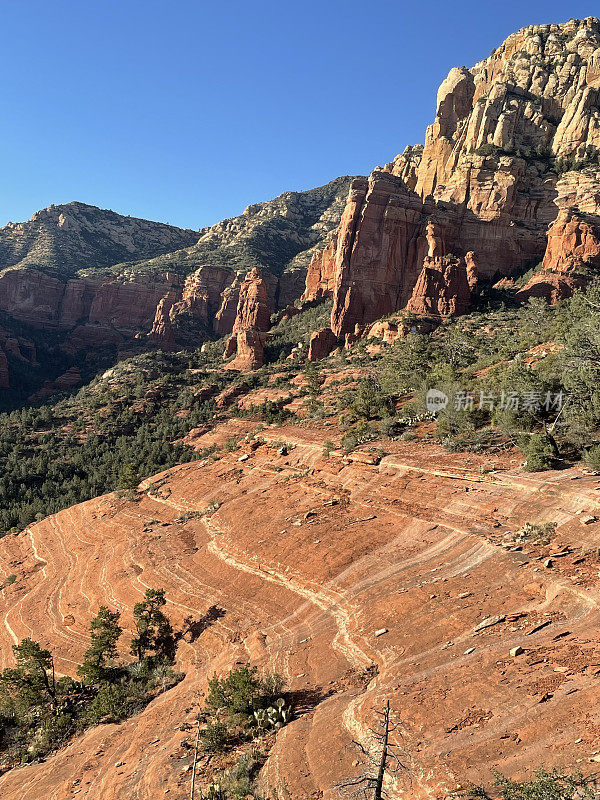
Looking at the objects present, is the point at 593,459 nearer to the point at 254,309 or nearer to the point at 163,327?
the point at 254,309

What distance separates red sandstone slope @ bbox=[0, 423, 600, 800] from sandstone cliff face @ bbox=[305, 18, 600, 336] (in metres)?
40.6

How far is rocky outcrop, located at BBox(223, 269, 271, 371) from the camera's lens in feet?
222

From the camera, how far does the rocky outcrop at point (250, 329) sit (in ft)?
222

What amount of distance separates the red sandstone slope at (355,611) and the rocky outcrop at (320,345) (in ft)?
107

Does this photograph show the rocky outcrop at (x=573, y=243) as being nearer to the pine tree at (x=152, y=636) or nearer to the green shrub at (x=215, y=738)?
the pine tree at (x=152, y=636)

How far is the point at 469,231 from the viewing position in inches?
2613

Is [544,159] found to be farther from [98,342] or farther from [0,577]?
[98,342]

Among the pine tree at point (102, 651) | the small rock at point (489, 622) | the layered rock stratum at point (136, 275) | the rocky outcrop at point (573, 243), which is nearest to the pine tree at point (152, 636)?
the pine tree at point (102, 651)

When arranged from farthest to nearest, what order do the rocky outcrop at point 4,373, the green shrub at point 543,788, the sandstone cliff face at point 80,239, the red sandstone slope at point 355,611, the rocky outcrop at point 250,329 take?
the sandstone cliff face at point 80,239 < the rocky outcrop at point 4,373 < the rocky outcrop at point 250,329 < the red sandstone slope at point 355,611 < the green shrub at point 543,788

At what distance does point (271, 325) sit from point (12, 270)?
72.2 meters

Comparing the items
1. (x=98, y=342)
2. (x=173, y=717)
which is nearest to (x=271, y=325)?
(x=98, y=342)

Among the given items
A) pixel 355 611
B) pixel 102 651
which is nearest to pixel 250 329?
pixel 102 651

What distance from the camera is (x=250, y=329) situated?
7150cm

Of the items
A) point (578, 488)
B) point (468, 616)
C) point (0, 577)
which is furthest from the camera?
point (0, 577)
